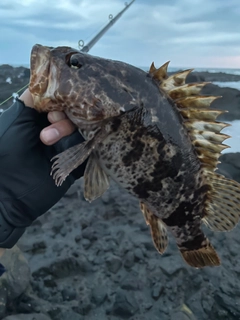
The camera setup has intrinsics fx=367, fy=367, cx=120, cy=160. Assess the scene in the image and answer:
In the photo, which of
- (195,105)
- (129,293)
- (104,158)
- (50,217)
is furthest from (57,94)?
(50,217)

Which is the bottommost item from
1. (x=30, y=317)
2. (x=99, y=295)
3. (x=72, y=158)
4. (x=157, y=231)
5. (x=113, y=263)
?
(x=99, y=295)

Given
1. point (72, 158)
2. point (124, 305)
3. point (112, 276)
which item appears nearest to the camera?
point (72, 158)

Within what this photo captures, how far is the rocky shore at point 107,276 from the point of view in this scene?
204 inches

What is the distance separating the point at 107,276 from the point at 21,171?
3.07 metres

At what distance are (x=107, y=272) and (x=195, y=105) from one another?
3609 mm

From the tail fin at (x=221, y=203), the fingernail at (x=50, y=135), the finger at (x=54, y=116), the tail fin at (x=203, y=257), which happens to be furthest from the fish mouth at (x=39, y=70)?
the tail fin at (x=203, y=257)

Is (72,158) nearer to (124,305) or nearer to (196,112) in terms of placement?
(196,112)

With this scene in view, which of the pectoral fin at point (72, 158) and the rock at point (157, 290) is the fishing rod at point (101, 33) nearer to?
the pectoral fin at point (72, 158)

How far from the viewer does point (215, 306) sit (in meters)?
5.35

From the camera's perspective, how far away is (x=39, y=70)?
2.94 meters

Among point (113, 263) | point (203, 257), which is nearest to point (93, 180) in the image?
point (203, 257)

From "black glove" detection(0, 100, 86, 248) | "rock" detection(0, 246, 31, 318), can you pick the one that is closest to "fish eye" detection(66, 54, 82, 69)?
"black glove" detection(0, 100, 86, 248)

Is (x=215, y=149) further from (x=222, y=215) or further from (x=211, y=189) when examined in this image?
(x=222, y=215)

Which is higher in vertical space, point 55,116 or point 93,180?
point 55,116
